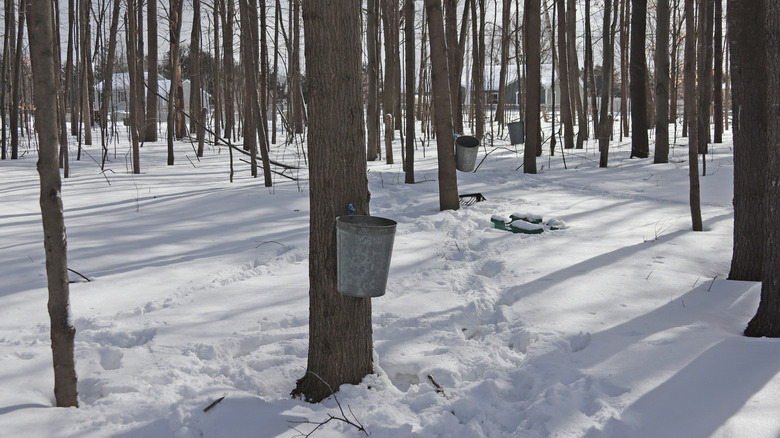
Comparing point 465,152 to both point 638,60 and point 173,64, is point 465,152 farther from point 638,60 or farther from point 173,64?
point 173,64

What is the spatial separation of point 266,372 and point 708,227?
16.7 feet

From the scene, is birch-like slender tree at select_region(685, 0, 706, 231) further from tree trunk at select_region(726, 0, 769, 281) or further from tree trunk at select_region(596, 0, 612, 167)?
tree trunk at select_region(596, 0, 612, 167)

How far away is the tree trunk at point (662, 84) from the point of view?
1109cm

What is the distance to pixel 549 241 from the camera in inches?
220

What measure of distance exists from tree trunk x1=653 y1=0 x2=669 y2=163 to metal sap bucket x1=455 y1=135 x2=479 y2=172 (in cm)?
511

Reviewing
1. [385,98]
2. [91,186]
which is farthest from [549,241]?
[385,98]

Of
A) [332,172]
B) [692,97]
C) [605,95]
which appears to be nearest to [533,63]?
[605,95]

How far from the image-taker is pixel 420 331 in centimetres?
354

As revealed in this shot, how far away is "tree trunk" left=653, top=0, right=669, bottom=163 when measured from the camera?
11086 millimetres

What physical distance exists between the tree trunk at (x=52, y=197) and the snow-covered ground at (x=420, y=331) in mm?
181

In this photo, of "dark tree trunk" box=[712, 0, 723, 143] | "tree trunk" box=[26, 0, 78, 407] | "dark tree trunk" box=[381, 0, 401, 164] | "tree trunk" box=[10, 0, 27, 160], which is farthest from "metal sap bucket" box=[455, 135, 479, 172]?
"tree trunk" box=[10, 0, 27, 160]

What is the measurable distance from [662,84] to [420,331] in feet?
31.8

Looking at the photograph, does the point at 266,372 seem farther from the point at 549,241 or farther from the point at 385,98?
the point at 385,98

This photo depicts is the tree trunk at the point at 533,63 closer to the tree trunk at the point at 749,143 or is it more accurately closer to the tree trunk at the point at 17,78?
the tree trunk at the point at 749,143
